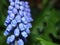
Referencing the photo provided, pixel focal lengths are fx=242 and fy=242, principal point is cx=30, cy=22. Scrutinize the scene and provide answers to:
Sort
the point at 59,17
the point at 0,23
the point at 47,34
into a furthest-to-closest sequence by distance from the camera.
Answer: the point at 59,17, the point at 47,34, the point at 0,23

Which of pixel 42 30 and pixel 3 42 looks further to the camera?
pixel 42 30

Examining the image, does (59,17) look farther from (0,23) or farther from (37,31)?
(0,23)

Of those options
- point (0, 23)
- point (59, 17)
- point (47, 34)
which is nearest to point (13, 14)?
point (0, 23)

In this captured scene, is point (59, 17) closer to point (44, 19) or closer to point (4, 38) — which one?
point (44, 19)

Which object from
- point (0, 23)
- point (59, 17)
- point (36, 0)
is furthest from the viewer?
point (36, 0)

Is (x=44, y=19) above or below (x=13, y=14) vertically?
below

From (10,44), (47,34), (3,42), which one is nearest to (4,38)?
(3,42)
